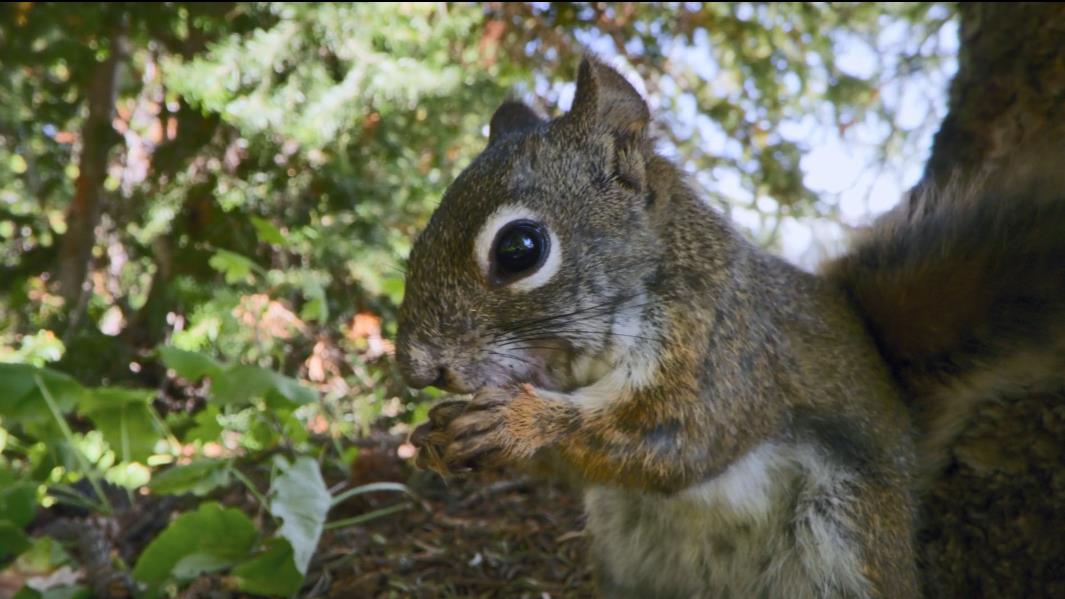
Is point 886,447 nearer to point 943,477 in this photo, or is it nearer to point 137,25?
point 943,477

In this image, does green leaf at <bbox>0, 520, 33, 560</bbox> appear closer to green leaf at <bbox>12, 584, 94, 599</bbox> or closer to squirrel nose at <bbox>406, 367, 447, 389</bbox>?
green leaf at <bbox>12, 584, 94, 599</bbox>

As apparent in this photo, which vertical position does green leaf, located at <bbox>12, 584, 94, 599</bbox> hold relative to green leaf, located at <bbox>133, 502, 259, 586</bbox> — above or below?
below

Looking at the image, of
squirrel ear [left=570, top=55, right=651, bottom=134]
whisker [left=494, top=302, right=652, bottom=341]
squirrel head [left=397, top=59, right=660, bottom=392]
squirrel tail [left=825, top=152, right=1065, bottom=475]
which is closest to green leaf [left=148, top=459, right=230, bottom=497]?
squirrel head [left=397, top=59, right=660, bottom=392]

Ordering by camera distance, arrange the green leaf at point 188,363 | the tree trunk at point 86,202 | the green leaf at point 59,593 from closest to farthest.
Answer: the green leaf at point 59,593, the green leaf at point 188,363, the tree trunk at point 86,202

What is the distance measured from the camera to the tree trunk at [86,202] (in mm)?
3680

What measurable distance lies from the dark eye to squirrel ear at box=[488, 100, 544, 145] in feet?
1.62

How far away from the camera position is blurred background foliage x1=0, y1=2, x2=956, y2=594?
103 inches

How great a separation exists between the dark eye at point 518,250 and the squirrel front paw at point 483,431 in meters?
0.18

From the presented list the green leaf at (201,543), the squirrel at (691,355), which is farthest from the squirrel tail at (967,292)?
the green leaf at (201,543)

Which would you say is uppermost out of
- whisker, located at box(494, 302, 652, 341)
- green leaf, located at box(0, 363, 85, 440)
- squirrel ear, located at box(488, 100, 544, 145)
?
squirrel ear, located at box(488, 100, 544, 145)

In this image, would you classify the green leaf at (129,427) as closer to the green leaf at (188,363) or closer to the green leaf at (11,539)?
the green leaf at (188,363)

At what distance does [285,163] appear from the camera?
3.13m

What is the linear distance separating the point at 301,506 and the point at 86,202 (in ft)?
8.47

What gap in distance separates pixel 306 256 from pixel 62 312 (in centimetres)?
111
